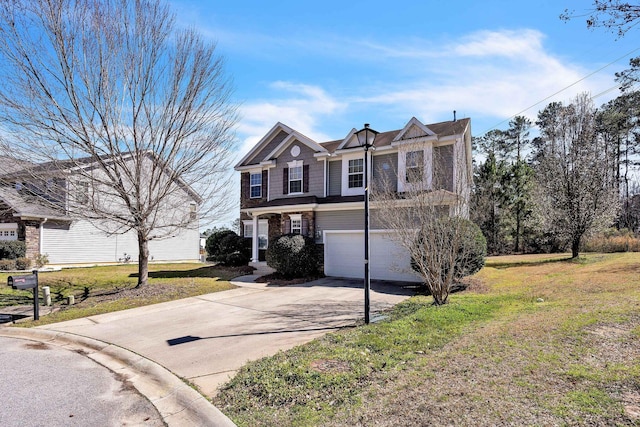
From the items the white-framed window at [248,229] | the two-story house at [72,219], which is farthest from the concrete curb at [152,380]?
the white-framed window at [248,229]

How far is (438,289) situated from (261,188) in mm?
14353

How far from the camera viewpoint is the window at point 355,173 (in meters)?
17.5

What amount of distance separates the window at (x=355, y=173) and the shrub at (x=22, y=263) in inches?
681

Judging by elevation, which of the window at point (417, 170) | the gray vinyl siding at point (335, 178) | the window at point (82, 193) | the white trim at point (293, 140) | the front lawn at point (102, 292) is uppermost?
the white trim at point (293, 140)

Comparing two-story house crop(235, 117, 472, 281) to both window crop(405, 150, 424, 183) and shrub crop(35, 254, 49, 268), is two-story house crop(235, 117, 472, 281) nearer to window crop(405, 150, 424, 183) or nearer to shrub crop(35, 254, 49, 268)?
window crop(405, 150, 424, 183)

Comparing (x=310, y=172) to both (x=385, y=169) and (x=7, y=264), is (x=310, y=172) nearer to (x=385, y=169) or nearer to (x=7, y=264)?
(x=385, y=169)

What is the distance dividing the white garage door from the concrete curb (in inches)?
404

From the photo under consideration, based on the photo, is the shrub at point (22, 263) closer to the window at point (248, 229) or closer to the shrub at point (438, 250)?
the window at point (248, 229)

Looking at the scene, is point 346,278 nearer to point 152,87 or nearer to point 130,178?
point 130,178

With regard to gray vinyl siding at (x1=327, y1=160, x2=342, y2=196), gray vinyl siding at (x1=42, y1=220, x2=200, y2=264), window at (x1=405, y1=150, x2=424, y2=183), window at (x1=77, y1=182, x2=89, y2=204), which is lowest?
gray vinyl siding at (x1=42, y1=220, x2=200, y2=264)

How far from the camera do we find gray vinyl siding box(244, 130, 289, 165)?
2112 centimetres

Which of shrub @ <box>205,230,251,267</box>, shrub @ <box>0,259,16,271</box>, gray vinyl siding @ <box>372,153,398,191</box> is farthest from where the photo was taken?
shrub @ <box>205,230,251,267</box>

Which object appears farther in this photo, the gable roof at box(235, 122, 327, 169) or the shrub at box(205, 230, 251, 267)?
the shrub at box(205, 230, 251, 267)

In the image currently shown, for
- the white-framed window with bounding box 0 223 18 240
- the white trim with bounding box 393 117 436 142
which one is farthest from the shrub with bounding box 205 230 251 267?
the white-framed window with bounding box 0 223 18 240
